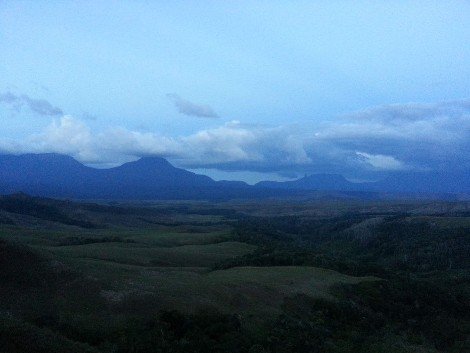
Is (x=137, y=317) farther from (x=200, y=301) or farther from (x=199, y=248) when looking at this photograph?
(x=199, y=248)

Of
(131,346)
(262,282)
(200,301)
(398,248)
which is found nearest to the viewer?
(131,346)

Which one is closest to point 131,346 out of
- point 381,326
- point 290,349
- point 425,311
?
point 290,349

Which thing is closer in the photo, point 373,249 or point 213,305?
point 213,305

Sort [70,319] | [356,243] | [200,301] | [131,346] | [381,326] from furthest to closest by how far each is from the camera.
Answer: [356,243], [381,326], [200,301], [70,319], [131,346]

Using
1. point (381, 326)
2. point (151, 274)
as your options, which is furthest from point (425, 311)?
point (151, 274)

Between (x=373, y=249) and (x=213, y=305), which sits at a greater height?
(x=213, y=305)

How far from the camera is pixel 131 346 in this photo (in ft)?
87.8

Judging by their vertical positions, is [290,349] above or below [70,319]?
below

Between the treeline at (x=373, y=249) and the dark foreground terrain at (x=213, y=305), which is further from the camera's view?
the treeline at (x=373, y=249)

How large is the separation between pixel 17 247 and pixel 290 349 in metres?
23.7

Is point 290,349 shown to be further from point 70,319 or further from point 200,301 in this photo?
point 70,319

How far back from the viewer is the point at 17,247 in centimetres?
3972

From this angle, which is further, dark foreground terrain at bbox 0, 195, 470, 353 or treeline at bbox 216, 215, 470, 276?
treeline at bbox 216, 215, 470, 276

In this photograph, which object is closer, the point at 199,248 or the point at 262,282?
the point at 262,282
